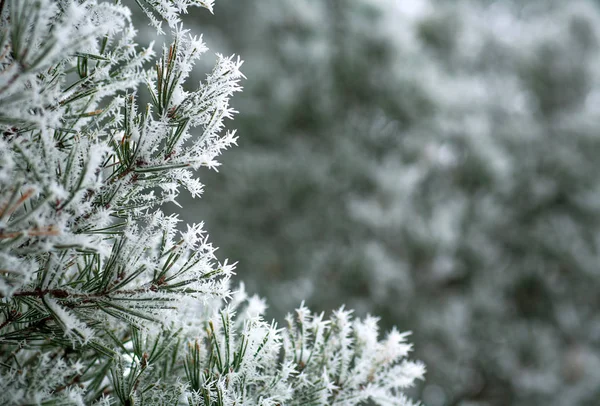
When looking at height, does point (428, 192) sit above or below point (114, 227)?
above

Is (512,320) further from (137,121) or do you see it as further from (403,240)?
(137,121)

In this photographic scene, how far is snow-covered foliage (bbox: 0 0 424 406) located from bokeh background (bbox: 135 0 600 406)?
2063mm

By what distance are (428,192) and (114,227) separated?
105 inches

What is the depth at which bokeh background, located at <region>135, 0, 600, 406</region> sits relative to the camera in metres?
2.63

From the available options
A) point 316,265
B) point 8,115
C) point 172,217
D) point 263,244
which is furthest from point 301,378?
point 263,244

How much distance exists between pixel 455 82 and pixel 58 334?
9.90 feet

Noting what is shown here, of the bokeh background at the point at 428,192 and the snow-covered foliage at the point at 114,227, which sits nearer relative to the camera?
the snow-covered foliage at the point at 114,227

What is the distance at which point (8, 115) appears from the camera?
35 cm

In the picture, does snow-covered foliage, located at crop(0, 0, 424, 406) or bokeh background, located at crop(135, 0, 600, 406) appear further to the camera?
bokeh background, located at crop(135, 0, 600, 406)

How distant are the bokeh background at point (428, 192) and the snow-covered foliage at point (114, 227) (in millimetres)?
2063

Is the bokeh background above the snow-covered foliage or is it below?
above

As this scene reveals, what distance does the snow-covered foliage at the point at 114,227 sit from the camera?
355mm

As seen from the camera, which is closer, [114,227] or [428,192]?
[114,227]

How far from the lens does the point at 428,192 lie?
2939 mm
